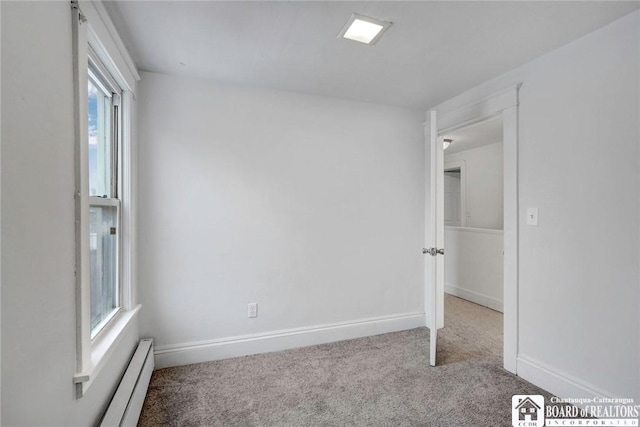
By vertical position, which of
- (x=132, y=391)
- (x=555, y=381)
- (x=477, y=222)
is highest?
(x=477, y=222)

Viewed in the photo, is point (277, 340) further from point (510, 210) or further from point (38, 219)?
point (510, 210)

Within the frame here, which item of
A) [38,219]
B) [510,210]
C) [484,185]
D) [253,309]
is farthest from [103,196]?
[484,185]

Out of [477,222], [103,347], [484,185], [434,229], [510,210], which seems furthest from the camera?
[477,222]

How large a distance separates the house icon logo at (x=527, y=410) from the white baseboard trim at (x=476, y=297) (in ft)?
6.22

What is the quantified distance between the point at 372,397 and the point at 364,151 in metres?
2.06

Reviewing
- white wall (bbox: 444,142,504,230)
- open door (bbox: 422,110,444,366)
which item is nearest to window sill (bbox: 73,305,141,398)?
open door (bbox: 422,110,444,366)

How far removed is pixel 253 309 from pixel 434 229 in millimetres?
1647

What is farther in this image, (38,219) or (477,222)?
(477,222)

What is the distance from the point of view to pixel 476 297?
13.1ft

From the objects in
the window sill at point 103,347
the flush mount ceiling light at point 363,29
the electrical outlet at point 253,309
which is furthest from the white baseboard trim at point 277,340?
the flush mount ceiling light at point 363,29

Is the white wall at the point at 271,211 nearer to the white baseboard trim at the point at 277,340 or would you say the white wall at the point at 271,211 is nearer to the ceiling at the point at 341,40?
the white baseboard trim at the point at 277,340

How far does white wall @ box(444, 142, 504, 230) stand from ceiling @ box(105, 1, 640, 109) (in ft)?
7.80

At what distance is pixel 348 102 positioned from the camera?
113 inches

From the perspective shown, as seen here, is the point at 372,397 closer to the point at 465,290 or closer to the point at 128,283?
the point at 128,283
